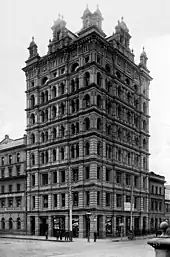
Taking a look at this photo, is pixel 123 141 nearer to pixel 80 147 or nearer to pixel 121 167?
pixel 121 167

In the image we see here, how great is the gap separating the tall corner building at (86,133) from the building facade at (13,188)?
9.71 feet

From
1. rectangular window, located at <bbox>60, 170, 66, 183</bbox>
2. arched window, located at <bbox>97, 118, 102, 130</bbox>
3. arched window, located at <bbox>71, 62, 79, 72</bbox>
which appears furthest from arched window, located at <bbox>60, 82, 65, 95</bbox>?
rectangular window, located at <bbox>60, 170, 66, 183</bbox>

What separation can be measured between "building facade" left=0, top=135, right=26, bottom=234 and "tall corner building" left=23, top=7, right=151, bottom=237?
2.96 meters

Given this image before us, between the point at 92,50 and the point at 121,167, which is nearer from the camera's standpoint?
the point at 92,50

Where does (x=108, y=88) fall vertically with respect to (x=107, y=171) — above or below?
above

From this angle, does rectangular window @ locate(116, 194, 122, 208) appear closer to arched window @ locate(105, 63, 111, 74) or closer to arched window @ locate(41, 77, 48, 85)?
arched window @ locate(105, 63, 111, 74)

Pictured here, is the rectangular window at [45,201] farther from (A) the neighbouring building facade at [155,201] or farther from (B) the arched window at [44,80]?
(A) the neighbouring building facade at [155,201]

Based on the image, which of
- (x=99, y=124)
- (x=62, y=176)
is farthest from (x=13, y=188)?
(x=99, y=124)

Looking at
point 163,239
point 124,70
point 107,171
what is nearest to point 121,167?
point 107,171

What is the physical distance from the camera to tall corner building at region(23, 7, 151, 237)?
54.3 m

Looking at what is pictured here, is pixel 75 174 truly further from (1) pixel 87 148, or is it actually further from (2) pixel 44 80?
(2) pixel 44 80

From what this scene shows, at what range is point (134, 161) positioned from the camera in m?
65.5

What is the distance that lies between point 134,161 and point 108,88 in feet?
46.7

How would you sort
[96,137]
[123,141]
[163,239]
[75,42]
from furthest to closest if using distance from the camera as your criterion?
[123,141] → [75,42] → [96,137] → [163,239]
